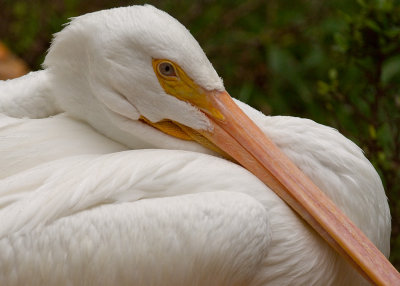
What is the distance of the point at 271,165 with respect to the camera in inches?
115

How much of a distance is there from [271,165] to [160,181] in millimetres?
438

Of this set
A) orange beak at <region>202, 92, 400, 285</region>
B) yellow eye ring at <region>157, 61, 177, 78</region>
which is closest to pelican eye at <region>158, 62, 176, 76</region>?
yellow eye ring at <region>157, 61, 177, 78</region>

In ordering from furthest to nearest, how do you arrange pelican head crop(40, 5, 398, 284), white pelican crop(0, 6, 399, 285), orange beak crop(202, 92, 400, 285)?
pelican head crop(40, 5, 398, 284) < orange beak crop(202, 92, 400, 285) < white pelican crop(0, 6, 399, 285)

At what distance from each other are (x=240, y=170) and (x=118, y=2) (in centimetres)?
377

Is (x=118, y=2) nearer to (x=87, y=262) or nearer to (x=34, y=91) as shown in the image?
(x=34, y=91)

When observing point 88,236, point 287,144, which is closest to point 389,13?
point 287,144

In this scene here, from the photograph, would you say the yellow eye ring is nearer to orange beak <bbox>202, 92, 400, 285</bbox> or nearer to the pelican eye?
the pelican eye

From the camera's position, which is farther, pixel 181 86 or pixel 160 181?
pixel 181 86

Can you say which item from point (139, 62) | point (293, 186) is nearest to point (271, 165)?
point (293, 186)

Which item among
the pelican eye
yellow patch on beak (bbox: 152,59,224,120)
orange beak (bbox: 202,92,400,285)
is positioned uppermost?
the pelican eye

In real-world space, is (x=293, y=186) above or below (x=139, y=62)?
below

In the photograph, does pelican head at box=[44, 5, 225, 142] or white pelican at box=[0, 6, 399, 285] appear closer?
white pelican at box=[0, 6, 399, 285]

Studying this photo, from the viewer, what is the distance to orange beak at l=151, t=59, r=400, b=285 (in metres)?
2.76

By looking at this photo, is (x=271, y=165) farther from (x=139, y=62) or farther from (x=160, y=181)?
(x=139, y=62)
